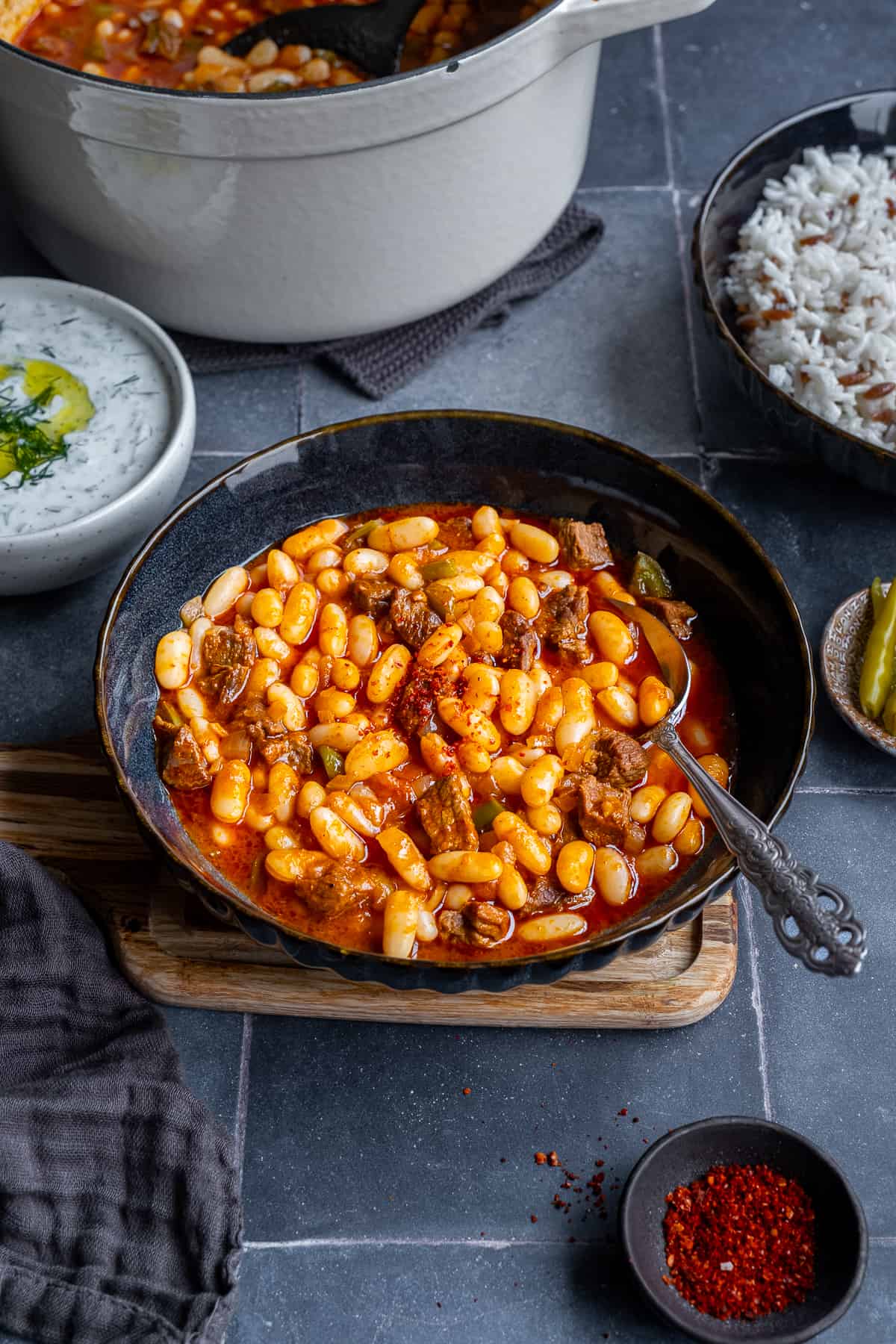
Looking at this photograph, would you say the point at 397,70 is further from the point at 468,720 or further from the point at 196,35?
the point at 468,720

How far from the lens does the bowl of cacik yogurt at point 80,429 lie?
9.91ft

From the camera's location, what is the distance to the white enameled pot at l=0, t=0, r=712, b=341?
278 centimetres

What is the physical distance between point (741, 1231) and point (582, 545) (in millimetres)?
1331

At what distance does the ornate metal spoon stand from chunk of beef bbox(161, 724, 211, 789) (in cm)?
87

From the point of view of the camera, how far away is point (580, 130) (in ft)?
11.2

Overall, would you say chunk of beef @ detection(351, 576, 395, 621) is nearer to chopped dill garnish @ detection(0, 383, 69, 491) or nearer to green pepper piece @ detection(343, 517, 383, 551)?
green pepper piece @ detection(343, 517, 383, 551)

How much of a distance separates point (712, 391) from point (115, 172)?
1586 millimetres

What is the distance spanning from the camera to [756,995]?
2682 mm

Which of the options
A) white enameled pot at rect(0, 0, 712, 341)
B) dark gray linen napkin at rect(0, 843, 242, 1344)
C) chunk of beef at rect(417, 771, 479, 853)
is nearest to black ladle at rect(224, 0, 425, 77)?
white enameled pot at rect(0, 0, 712, 341)

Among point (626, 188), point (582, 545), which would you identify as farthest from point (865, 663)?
point (626, 188)

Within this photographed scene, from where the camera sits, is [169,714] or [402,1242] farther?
[169,714]

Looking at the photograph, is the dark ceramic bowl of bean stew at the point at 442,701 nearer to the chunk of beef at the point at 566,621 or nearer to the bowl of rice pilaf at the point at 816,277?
the chunk of beef at the point at 566,621

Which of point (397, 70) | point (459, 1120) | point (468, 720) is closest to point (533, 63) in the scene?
point (397, 70)

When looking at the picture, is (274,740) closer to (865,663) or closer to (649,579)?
(649,579)
